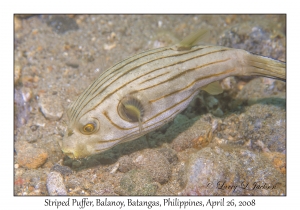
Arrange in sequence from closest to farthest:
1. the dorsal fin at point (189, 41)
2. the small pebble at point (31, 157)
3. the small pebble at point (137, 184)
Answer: the small pebble at point (137, 184) → the dorsal fin at point (189, 41) → the small pebble at point (31, 157)

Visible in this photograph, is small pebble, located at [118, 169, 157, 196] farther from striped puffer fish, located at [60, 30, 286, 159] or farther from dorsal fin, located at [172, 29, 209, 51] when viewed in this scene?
dorsal fin, located at [172, 29, 209, 51]

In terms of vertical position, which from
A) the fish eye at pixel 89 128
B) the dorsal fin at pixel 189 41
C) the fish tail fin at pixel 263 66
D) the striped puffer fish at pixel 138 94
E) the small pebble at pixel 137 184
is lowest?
the small pebble at pixel 137 184

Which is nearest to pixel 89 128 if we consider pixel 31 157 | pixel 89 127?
pixel 89 127

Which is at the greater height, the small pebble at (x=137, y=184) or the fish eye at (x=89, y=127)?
the fish eye at (x=89, y=127)

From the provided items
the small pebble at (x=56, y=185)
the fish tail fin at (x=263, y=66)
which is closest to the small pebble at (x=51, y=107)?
the small pebble at (x=56, y=185)

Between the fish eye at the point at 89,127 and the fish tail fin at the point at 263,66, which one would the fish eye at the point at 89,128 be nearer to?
the fish eye at the point at 89,127

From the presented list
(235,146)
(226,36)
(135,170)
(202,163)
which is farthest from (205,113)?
(226,36)

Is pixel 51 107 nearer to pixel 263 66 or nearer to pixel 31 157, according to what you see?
pixel 31 157
